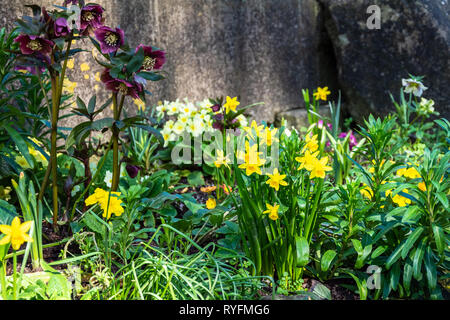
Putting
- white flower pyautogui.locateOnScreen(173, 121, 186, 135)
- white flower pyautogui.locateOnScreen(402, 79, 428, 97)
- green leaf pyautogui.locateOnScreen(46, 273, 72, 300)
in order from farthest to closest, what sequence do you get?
white flower pyautogui.locateOnScreen(402, 79, 428, 97) < white flower pyautogui.locateOnScreen(173, 121, 186, 135) < green leaf pyautogui.locateOnScreen(46, 273, 72, 300)

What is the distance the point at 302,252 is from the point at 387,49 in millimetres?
2921

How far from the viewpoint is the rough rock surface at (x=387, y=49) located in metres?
3.90

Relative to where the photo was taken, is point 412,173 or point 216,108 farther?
point 216,108

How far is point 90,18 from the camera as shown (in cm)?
173

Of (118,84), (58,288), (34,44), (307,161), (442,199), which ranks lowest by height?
(58,288)

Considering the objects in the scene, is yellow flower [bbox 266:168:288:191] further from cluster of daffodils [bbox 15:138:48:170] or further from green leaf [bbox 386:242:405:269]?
cluster of daffodils [bbox 15:138:48:170]

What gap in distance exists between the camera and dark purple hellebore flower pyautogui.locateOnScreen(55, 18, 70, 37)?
1665 mm

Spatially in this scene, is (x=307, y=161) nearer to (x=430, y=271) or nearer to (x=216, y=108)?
(x=430, y=271)

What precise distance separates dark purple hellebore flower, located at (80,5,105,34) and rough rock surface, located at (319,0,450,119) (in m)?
2.87

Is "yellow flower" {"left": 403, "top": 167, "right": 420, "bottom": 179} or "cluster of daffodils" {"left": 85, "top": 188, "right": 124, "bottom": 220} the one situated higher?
"yellow flower" {"left": 403, "top": 167, "right": 420, "bottom": 179}

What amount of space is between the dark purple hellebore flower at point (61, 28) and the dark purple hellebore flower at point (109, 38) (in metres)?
0.10

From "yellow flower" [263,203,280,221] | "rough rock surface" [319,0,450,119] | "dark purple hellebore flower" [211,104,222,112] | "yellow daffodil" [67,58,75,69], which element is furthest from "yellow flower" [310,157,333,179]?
"rough rock surface" [319,0,450,119]

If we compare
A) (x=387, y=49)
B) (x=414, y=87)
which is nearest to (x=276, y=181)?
(x=414, y=87)

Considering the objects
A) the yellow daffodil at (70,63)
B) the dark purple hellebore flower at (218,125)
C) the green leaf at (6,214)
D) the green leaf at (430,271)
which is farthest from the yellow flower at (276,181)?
the yellow daffodil at (70,63)
